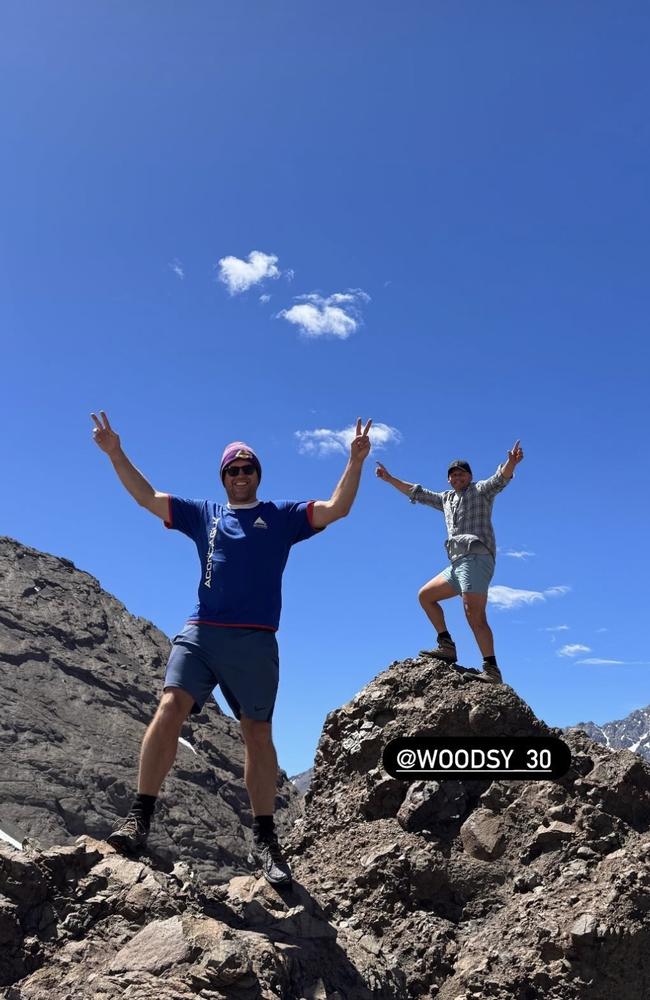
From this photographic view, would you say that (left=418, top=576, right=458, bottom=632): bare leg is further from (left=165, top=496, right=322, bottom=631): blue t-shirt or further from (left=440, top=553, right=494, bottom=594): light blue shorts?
(left=165, top=496, right=322, bottom=631): blue t-shirt

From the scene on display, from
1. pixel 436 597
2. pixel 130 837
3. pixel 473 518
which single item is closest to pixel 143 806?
pixel 130 837

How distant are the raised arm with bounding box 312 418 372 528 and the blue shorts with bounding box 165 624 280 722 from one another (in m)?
0.93

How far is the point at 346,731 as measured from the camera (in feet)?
25.3

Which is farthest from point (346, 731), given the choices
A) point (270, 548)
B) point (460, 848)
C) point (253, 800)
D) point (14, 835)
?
point (14, 835)

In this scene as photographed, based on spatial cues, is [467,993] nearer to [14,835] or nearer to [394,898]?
[394,898]

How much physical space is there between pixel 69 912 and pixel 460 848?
3469mm

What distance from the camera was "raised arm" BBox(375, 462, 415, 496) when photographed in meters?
8.91

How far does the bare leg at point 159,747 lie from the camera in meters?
4.72

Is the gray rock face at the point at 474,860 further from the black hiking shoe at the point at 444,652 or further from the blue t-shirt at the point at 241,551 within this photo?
the blue t-shirt at the point at 241,551

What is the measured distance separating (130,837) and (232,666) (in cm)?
122

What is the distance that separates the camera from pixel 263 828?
5082 mm

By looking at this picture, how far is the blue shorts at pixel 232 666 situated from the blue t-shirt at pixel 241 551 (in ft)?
0.29

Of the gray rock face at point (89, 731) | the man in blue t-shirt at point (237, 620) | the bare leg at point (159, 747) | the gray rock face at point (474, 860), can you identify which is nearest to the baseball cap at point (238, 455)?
the man in blue t-shirt at point (237, 620)

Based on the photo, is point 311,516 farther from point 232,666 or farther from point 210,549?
point 232,666
